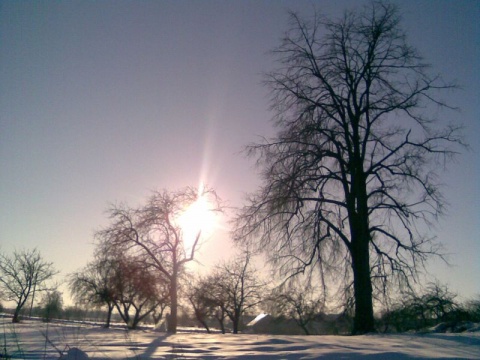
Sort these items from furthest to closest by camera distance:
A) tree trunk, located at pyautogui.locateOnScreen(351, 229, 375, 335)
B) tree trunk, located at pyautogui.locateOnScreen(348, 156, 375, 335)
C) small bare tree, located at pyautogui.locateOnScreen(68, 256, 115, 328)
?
small bare tree, located at pyautogui.locateOnScreen(68, 256, 115, 328) < tree trunk, located at pyautogui.locateOnScreen(348, 156, 375, 335) < tree trunk, located at pyautogui.locateOnScreen(351, 229, 375, 335)

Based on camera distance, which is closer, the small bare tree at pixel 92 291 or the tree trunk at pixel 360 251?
the tree trunk at pixel 360 251

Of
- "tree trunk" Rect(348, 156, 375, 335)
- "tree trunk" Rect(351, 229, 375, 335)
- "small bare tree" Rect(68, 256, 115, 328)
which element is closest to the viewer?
"tree trunk" Rect(351, 229, 375, 335)

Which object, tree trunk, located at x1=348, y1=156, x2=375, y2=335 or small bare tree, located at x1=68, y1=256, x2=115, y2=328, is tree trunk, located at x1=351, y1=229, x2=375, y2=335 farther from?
small bare tree, located at x1=68, y1=256, x2=115, y2=328

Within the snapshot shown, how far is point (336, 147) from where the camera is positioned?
14.5 meters

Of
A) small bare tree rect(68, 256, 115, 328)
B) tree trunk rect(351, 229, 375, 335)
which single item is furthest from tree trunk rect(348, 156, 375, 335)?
small bare tree rect(68, 256, 115, 328)

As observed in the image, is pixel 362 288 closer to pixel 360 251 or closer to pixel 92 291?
pixel 360 251

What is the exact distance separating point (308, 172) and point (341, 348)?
8.30 metres

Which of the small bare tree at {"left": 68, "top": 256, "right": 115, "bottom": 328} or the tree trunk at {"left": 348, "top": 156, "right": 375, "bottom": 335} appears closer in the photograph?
the tree trunk at {"left": 348, "top": 156, "right": 375, "bottom": 335}

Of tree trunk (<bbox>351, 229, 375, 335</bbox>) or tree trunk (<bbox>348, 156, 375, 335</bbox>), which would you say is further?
tree trunk (<bbox>348, 156, 375, 335</bbox>)

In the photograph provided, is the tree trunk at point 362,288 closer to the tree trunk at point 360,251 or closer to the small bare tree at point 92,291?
the tree trunk at point 360,251

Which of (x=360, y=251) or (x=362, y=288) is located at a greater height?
(x=360, y=251)

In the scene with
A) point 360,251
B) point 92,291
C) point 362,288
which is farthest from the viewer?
point 92,291

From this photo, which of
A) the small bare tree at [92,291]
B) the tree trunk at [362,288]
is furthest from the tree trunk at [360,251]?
the small bare tree at [92,291]

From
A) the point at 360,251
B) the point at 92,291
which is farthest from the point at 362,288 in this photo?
the point at 92,291
